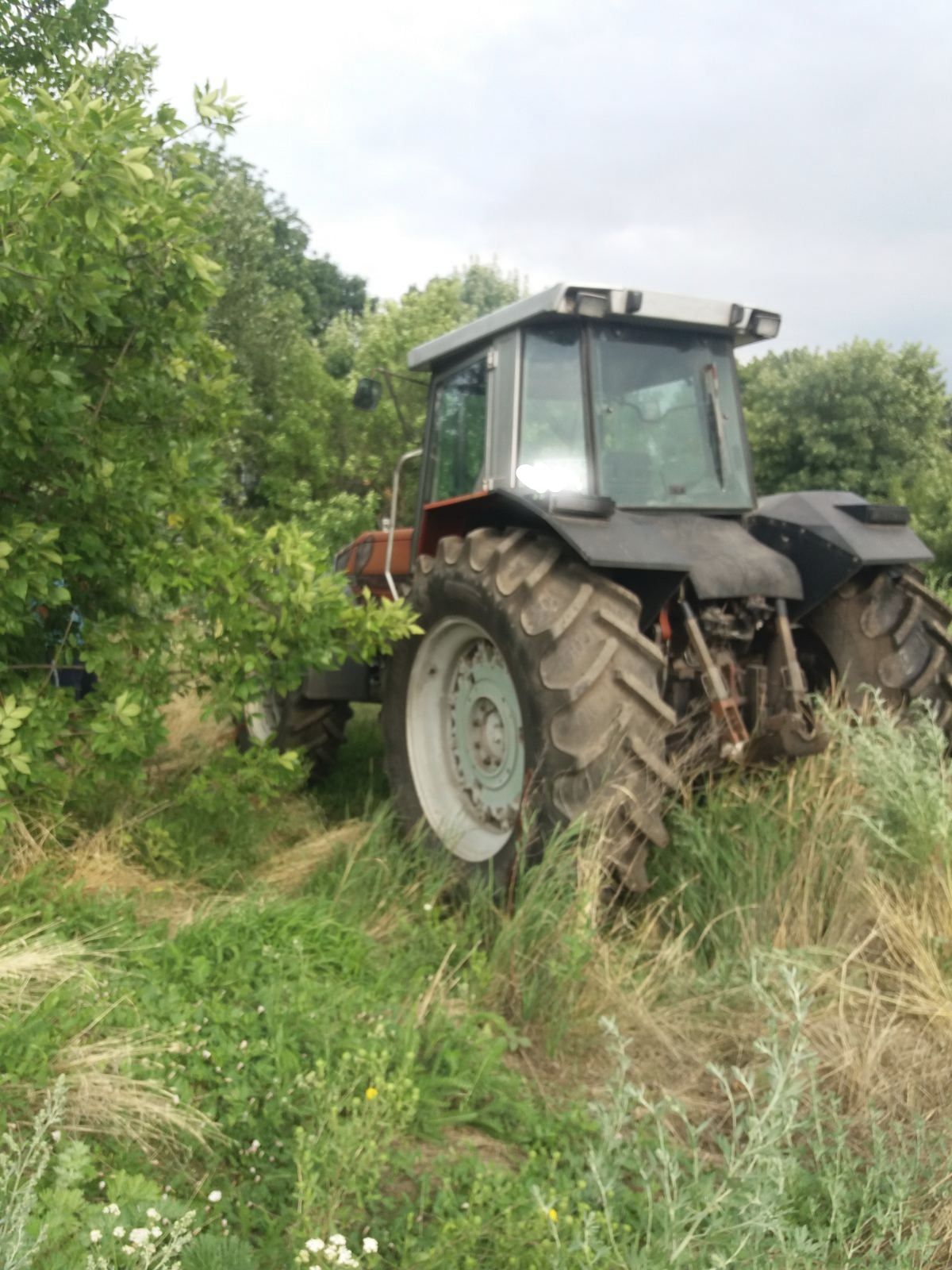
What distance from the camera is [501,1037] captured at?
295 centimetres

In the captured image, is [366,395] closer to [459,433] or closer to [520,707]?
[459,433]

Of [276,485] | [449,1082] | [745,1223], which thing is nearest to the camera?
[745,1223]

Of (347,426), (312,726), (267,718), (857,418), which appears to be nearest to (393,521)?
(312,726)

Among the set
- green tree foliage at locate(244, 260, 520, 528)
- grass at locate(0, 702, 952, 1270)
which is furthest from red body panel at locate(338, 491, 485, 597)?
green tree foliage at locate(244, 260, 520, 528)

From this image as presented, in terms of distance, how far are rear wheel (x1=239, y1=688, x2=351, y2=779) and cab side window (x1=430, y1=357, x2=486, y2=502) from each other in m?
1.14

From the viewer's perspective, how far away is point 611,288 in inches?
164

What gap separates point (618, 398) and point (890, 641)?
137 centimetres

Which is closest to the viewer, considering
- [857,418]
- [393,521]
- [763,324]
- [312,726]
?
[763,324]

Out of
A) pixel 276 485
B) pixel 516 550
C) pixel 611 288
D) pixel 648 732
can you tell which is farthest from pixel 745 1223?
pixel 276 485

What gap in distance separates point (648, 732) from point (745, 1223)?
5.82ft

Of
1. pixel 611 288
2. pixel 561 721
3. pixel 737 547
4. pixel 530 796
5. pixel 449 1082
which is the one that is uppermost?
pixel 611 288

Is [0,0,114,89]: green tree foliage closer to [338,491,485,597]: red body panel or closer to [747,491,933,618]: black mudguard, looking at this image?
[338,491,485,597]: red body panel

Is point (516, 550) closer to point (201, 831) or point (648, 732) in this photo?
point (648, 732)

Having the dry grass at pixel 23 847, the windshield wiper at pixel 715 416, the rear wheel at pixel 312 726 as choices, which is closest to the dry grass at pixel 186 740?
the rear wheel at pixel 312 726
